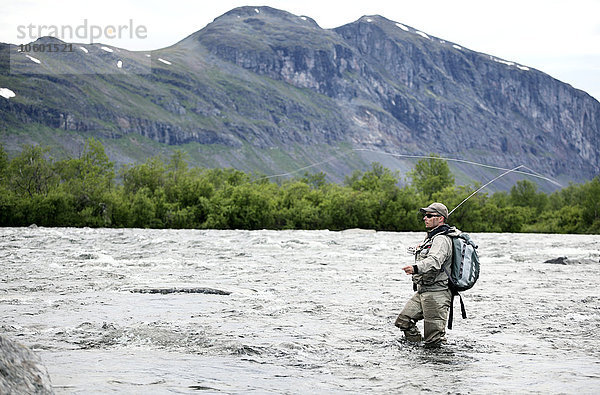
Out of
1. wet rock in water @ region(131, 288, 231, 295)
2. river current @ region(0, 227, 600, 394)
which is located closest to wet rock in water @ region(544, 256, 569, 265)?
river current @ region(0, 227, 600, 394)

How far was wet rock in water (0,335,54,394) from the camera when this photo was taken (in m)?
5.94

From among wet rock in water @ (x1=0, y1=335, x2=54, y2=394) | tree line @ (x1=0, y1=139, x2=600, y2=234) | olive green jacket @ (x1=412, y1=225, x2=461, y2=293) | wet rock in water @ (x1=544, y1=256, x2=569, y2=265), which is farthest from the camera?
tree line @ (x1=0, y1=139, x2=600, y2=234)

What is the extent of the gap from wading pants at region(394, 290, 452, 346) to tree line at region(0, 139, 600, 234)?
161 feet

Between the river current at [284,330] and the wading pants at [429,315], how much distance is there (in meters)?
0.22

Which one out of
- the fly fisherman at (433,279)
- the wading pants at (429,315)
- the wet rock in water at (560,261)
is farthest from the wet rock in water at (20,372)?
the wet rock in water at (560,261)

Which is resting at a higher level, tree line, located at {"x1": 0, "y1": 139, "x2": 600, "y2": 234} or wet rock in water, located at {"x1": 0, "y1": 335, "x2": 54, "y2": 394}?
tree line, located at {"x1": 0, "y1": 139, "x2": 600, "y2": 234}

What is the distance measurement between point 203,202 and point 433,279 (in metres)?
51.5

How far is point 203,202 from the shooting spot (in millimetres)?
60125

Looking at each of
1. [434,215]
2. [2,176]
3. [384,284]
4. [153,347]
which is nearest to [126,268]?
[384,284]

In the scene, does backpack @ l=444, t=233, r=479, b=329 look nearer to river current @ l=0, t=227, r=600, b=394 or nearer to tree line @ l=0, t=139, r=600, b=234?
river current @ l=0, t=227, r=600, b=394

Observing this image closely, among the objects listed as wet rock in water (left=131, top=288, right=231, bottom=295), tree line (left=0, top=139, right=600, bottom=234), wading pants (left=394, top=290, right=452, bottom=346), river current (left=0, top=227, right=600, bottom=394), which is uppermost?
tree line (left=0, top=139, right=600, bottom=234)

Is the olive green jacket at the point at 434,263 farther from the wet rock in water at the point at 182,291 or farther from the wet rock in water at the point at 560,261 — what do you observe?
the wet rock in water at the point at 560,261

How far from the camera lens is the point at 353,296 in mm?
15609

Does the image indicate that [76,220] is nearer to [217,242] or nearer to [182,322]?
[217,242]
